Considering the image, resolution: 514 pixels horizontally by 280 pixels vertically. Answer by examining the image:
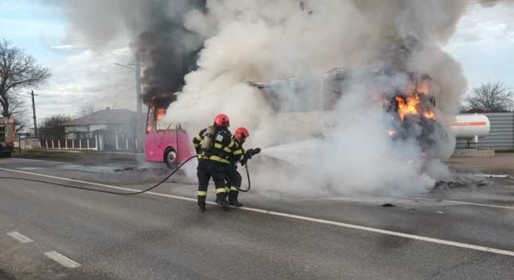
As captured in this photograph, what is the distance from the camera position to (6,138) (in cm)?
2864

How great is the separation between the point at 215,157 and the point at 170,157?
7.61 m

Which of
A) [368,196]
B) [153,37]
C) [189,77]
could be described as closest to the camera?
[368,196]

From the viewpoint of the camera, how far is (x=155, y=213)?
23.3 feet

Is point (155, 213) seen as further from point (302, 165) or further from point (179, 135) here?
point (179, 135)

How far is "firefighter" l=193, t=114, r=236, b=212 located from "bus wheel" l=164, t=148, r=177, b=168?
23.5ft

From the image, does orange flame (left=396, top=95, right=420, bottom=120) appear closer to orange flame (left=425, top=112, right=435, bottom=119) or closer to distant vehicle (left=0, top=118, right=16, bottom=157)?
orange flame (left=425, top=112, right=435, bottom=119)

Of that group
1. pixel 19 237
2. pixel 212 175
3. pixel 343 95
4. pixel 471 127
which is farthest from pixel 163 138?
pixel 471 127

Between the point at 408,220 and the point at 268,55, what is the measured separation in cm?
699

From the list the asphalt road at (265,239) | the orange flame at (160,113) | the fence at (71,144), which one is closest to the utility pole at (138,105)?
the orange flame at (160,113)

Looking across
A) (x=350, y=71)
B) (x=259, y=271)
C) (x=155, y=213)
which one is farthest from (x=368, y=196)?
(x=259, y=271)

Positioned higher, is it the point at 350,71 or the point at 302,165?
the point at 350,71

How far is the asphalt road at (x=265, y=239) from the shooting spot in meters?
4.19

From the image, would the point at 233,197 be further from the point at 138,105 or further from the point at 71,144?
the point at 71,144

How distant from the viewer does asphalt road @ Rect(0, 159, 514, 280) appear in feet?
13.7
